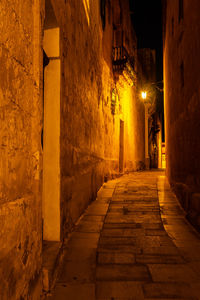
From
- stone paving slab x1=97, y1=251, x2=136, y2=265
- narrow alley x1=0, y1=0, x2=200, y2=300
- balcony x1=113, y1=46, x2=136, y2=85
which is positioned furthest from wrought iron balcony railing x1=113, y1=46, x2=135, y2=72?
stone paving slab x1=97, y1=251, x2=136, y2=265

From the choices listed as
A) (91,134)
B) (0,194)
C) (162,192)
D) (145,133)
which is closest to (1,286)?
(0,194)

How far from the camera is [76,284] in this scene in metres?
2.37

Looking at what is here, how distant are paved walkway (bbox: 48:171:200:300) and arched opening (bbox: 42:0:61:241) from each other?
52cm

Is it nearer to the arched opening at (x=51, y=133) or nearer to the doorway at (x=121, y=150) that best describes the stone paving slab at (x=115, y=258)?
the arched opening at (x=51, y=133)

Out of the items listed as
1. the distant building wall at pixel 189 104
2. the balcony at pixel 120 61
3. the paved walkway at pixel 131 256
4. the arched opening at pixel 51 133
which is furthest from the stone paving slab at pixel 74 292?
the balcony at pixel 120 61

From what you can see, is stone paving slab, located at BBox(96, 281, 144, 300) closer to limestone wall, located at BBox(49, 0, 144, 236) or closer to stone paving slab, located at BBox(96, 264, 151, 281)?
stone paving slab, located at BBox(96, 264, 151, 281)

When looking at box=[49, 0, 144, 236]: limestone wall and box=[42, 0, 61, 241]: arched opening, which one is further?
box=[49, 0, 144, 236]: limestone wall

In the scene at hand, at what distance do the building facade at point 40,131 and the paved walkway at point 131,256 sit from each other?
1.12 feet

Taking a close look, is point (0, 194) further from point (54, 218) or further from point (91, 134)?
point (91, 134)

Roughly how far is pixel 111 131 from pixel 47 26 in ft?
18.7

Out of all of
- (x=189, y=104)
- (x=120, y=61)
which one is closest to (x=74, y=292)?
(x=189, y=104)

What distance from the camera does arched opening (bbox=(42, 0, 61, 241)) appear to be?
2914mm

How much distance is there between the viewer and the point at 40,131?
2184mm

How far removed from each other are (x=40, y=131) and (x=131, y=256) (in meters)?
2.03
